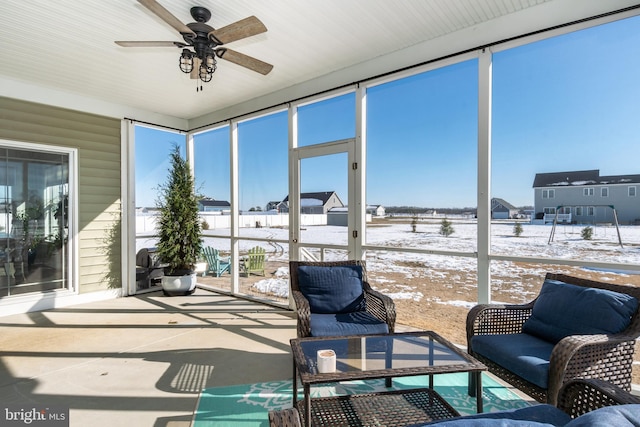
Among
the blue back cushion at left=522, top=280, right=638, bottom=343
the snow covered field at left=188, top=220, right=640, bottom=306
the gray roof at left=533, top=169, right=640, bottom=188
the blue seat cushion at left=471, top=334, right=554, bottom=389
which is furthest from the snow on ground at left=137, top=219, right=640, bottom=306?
the blue seat cushion at left=471, top=334, right=554, bottom=389

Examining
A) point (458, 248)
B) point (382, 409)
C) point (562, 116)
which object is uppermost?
point (562, 116)

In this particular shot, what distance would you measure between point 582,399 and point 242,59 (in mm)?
3200

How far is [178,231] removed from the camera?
553cm

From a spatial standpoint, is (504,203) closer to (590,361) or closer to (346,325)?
(590,361)

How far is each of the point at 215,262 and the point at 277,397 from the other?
4.04 metres

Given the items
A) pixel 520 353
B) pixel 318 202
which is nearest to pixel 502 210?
pixel 520 353

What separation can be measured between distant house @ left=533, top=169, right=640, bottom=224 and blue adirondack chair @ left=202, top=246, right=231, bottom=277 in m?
4.72

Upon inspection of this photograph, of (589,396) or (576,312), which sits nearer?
(589,396)

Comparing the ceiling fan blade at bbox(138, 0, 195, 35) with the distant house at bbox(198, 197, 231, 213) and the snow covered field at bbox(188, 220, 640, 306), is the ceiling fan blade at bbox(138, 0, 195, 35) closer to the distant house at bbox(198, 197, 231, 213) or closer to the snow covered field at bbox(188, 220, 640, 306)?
the snow covered field at bbox(188, 220, 640, 306)

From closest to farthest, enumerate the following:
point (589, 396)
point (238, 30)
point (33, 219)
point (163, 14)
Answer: point (589, 396) → point (163, 14) → point (238, 30) → point (33, 219)

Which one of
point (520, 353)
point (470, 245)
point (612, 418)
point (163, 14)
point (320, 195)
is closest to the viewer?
point (612, 418)

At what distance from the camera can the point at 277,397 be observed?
7.95ft

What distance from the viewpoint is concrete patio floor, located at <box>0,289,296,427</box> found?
2367mm

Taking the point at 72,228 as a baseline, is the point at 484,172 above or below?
above
